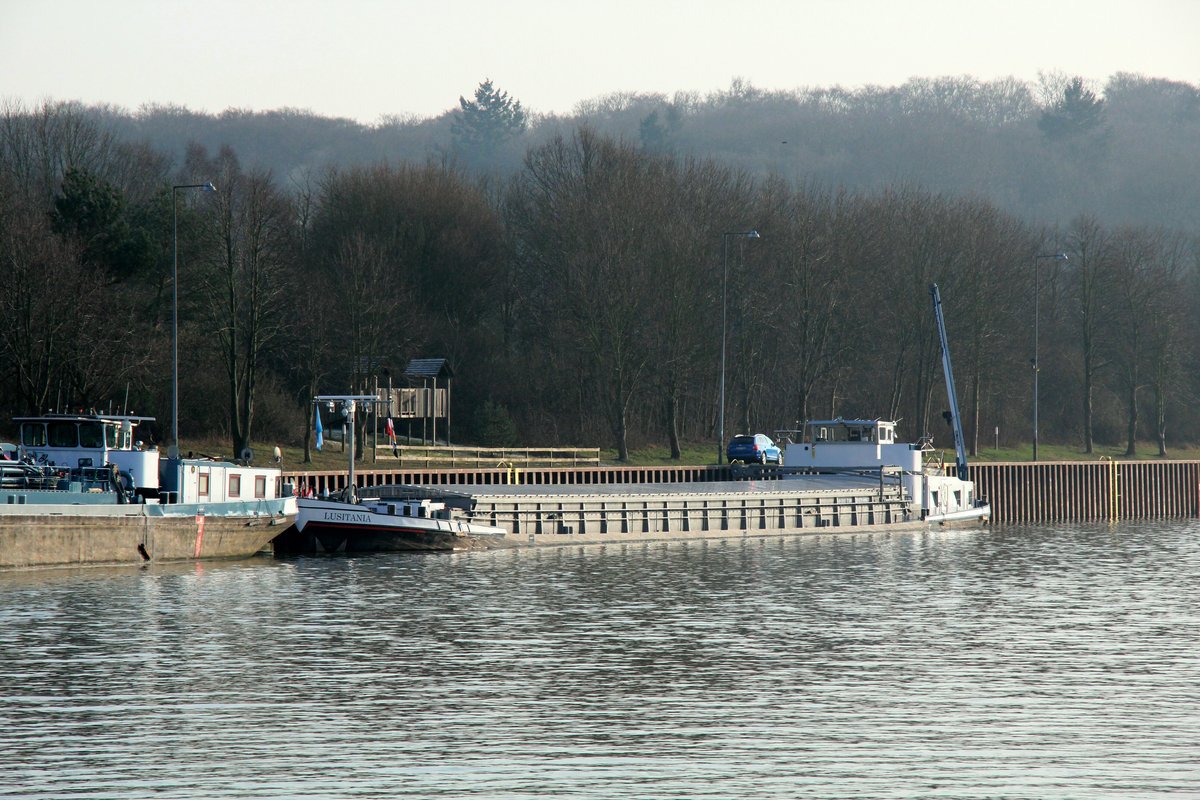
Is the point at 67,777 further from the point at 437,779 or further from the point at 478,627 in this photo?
the point at 478,627

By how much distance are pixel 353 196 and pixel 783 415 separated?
114ft


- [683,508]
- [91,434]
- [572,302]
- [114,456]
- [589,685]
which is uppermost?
[572,302]

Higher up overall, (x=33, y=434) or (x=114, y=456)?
(x=33, y=434)

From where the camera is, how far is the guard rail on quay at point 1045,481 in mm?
→ 74500

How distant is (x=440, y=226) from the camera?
108 m

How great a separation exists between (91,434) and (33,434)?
198 centimetres

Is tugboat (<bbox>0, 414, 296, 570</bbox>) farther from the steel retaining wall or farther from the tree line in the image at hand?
the steel retaining wall

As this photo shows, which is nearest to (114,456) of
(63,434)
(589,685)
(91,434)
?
(91,434)

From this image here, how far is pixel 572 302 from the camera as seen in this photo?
306ft

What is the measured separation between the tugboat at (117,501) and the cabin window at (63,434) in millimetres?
Answer: 33

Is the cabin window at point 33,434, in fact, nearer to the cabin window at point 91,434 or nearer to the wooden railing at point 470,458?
the cabin window at point 91,434

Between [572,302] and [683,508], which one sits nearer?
[683,508]

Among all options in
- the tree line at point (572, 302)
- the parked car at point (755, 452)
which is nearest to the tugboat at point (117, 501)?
the tree line at point (572, 302)

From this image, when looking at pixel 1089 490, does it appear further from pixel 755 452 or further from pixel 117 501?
pixel 117 501
